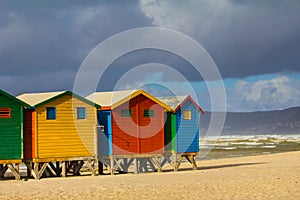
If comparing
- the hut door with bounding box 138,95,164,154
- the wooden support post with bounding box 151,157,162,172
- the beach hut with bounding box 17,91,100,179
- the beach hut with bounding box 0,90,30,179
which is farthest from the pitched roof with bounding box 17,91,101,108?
the wooden support post with bounding box 151,157,162,172

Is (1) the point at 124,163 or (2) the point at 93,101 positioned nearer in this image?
(2) the point at 93,101

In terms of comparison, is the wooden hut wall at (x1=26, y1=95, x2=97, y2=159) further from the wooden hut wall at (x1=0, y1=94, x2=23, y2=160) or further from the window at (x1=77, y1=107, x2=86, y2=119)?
the wooden hut wall at (x1=0, y1=94, x2=23, y2=160)

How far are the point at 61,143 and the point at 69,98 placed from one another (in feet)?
7.86

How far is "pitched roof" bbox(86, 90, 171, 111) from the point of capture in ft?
113

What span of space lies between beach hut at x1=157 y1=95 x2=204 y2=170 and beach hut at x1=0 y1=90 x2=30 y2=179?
981cm

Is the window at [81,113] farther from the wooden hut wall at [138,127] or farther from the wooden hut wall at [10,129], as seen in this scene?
the wooden hut wall at [10,129]

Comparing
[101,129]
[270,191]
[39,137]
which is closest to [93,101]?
[101,129]

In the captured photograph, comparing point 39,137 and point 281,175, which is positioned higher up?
point 39,137

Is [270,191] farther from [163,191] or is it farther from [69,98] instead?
[69,98]

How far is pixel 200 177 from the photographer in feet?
102

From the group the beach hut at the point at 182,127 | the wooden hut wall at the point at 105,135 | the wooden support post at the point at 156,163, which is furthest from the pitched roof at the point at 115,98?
the wooden support post at the point at 156,163

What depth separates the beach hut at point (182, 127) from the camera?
3791 cm

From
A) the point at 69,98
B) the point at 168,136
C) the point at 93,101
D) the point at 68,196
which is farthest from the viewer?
the point at 168,136

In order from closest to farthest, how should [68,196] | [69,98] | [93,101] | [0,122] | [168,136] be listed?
1. [68,196]
2. [0,122]
3. [69,98]
4. [93,101]
5. [168,136]
